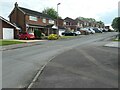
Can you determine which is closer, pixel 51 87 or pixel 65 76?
pixel 51 87

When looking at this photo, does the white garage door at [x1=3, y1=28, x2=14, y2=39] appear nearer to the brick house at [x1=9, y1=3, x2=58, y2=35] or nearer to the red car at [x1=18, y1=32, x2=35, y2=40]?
the red car at [x1=18, y1=32, x2=35, y2=40]

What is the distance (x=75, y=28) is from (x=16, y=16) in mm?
48150

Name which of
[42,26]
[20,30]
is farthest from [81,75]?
[42,26]

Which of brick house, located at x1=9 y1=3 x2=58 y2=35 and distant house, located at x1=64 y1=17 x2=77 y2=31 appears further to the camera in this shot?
distant house, located at x1=64 y1=17 x2=77 y2=31

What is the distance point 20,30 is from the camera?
59062mm

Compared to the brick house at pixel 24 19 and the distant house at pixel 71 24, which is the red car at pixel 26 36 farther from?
the distant house at pixel 71 24

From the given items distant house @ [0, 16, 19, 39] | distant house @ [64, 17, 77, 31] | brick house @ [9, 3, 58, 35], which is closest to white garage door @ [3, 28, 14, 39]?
distant house @ [0, 16, 19, 39]

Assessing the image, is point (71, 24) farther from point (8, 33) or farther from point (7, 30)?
point (7, 30)

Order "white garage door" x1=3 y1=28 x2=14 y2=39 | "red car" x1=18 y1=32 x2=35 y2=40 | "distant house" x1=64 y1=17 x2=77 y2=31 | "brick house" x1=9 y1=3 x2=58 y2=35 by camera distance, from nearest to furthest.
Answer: "red car" x1=18 y1=32 x2=35 y2=40, "white garage door" x1=3 y1=28 x2=14 y2=39, "brick house" x1=9 y1=3 x2=58 y2=35, "distant house" x1=64 y1=17 x2=77 y2=31

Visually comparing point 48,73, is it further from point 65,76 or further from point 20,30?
point 20,30

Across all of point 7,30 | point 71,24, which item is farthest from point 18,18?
point 71,24

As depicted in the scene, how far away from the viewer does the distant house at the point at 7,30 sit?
171ft

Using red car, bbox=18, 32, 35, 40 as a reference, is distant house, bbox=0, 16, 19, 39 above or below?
above

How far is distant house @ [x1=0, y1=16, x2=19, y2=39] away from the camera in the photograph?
171ft
